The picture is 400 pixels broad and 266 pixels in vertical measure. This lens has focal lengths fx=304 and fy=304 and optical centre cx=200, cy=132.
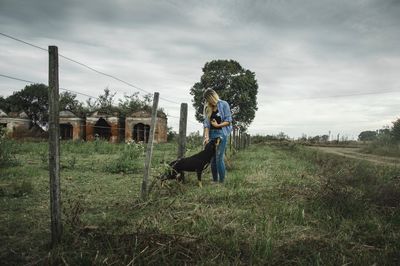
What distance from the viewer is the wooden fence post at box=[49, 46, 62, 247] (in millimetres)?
2850

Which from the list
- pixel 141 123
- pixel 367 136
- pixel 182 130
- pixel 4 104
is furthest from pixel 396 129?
pixel 4 104

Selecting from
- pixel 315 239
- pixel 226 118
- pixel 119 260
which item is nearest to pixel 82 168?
pixel 226 118

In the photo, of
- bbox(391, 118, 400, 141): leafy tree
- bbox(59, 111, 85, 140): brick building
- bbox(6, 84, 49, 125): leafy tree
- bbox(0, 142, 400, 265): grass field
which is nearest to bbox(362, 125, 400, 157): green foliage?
bbox(391, 118, 400, 141): leafy tree

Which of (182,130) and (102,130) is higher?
(102,130)

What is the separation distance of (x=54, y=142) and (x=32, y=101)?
4950 cm

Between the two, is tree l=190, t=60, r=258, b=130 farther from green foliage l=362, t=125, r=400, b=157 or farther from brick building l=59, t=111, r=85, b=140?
green foliage l=362, t=125, r=400, b=157

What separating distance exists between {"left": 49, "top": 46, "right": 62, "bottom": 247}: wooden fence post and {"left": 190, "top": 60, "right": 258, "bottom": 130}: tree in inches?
1285

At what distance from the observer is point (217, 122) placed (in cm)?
607

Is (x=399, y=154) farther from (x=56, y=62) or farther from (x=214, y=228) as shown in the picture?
(x=56, y=62)

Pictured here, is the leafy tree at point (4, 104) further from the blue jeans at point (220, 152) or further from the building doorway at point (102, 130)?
the blue jeans at point (220, 152)

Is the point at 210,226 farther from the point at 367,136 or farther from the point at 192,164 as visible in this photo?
the point at 367,136

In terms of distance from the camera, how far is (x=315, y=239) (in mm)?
2977

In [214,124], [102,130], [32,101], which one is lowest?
[214,124]

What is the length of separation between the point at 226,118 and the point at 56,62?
361cm
